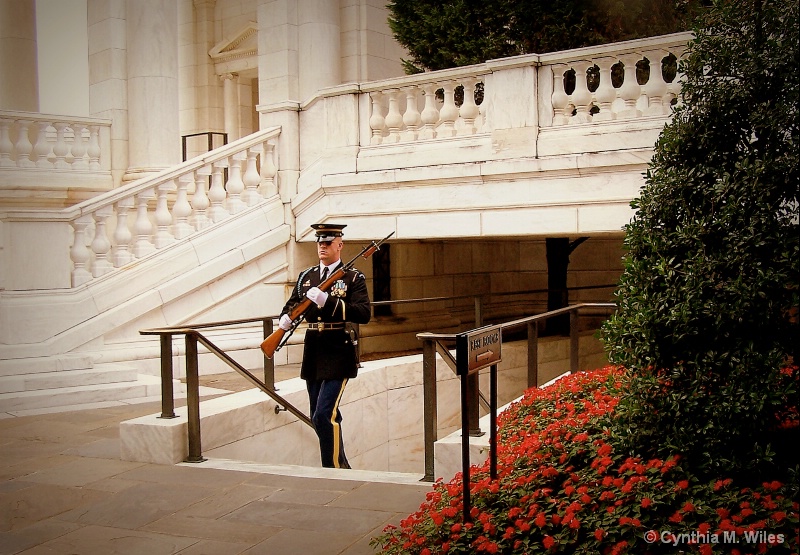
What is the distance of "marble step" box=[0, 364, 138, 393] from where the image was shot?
887 cm

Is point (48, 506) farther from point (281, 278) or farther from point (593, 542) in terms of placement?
point (281, 278)

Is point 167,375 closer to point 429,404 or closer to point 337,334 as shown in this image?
point 337,334

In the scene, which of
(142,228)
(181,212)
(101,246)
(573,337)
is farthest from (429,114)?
(101,246)

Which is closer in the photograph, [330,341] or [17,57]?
[330,341]

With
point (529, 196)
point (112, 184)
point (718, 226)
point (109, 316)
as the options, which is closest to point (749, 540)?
point (718, 226)

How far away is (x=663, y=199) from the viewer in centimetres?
464

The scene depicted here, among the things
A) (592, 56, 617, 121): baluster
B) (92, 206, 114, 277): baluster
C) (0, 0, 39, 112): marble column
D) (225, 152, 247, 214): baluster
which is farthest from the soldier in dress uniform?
(0, 0, 39, 112): marble column

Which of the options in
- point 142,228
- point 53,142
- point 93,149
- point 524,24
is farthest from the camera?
point 93,149

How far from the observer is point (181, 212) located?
10.9m

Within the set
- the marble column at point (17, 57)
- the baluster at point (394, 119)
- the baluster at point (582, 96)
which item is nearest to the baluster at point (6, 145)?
the marble column at point (17, 57)

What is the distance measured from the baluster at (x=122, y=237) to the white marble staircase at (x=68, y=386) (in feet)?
4.75

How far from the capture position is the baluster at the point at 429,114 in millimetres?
10609

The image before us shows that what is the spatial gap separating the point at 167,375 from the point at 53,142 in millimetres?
7540

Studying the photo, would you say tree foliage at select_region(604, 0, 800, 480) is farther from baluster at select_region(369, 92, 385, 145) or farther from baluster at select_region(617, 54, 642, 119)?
baluster at select_region(369, 92, 385, 145)
